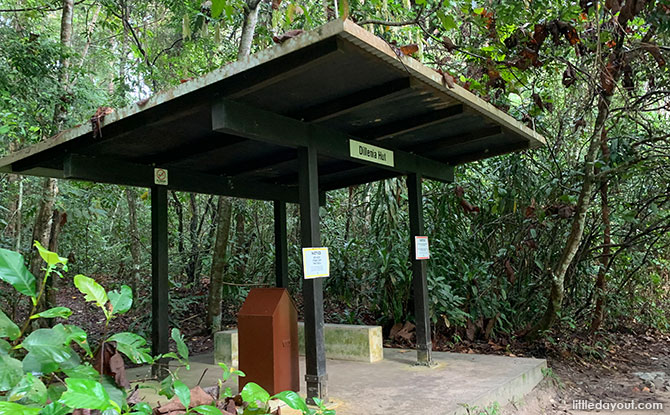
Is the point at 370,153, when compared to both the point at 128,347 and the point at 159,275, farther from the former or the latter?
the point at 128,347

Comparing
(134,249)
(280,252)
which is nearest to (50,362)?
(280,252)

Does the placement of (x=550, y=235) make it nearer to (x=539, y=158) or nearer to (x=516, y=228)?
(x=516, y=228)

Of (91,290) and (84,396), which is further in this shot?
(91,290)

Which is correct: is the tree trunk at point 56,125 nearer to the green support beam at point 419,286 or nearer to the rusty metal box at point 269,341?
the rusty metal box at point 269,341

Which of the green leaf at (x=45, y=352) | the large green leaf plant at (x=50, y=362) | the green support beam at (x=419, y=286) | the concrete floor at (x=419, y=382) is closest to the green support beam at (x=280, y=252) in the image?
the concrete floor at (x=419, y=382)

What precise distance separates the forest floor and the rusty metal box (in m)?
1.70

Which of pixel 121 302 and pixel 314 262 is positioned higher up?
pixel 314 262

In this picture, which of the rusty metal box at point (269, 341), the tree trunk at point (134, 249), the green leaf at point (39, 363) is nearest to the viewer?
the green leaf at point (39, 363)

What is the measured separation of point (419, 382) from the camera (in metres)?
4.51

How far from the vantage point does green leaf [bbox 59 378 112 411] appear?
128 cm

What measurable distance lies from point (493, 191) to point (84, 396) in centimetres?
633

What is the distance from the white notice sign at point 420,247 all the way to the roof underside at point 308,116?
2.95 feet

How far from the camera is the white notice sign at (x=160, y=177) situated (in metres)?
4.93

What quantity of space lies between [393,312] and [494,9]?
4115 millimetres
